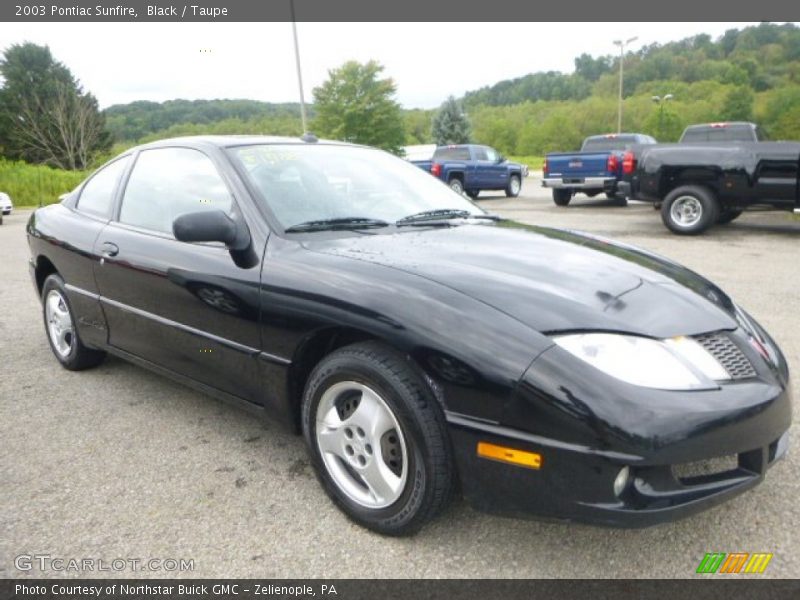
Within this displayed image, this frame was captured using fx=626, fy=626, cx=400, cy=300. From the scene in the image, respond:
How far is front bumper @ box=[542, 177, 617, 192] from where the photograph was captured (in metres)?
14.6

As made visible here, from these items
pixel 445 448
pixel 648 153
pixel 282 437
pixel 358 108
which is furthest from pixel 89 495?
pixel 358 108

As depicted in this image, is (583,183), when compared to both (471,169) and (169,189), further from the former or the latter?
(169,189)

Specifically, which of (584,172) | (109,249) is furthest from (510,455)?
(584,172)

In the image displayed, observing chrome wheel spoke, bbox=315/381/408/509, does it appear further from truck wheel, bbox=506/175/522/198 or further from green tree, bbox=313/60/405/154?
green tree, bbox=313/60/405/154

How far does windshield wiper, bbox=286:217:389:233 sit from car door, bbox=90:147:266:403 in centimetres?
19

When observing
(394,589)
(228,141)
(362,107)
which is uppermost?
(362,107)

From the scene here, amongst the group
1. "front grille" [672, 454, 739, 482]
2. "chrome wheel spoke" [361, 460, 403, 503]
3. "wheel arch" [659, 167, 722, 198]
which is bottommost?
"chrome wheel spoke" [361, 460, 403, 503]

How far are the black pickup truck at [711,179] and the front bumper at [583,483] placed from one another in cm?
857

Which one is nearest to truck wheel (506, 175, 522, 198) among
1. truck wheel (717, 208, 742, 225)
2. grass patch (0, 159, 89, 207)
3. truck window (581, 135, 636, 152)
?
truck window (581, 135, 636, 152)

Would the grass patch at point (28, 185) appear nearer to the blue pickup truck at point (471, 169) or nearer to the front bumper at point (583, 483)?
the blue pickup truck at point (471, 169)

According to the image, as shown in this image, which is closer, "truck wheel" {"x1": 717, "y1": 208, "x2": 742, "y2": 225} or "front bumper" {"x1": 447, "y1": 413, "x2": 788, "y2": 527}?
"front bumper" {"x1": 447, "y1": 413, "x2": 788, "y2": 527}

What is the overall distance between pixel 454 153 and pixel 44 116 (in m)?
36.0

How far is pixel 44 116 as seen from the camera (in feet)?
141

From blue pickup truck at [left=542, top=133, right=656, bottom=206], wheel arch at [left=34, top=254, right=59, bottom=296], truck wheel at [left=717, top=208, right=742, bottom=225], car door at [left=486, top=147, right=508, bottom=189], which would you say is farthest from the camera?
car door at [left=486, top=147, right=508, bottom=189]
